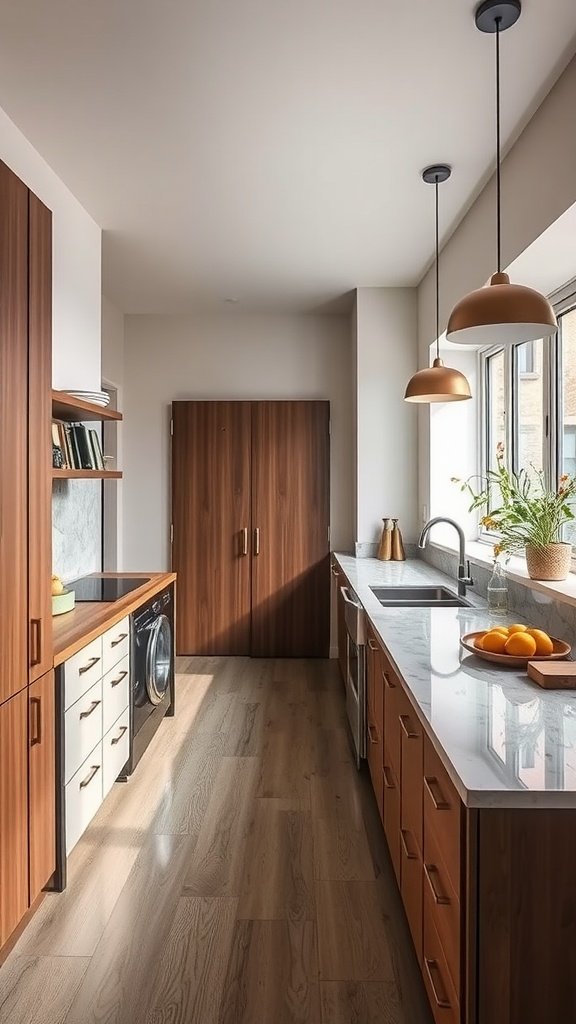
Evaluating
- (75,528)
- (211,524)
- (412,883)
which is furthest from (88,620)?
(211,524)

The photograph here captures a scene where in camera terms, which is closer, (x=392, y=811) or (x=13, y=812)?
(x=13, y=812)

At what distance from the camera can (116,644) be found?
291 cm

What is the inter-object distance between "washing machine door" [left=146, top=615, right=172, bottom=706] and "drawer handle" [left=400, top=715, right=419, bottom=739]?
1.71 meters

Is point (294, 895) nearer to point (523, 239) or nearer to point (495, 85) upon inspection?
point (523, 239)

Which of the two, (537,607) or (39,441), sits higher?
(39,441)

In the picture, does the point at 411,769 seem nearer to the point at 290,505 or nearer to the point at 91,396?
the point at 91,396

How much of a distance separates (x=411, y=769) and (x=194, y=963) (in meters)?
0.82

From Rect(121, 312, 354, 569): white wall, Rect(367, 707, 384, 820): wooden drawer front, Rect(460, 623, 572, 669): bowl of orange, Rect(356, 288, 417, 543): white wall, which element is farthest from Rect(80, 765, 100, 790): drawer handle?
Rect(121, 312, 354, 569): white wall

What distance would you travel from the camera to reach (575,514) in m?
2.83

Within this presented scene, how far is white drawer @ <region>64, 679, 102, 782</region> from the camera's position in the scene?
233 cm

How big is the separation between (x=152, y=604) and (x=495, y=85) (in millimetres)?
2661

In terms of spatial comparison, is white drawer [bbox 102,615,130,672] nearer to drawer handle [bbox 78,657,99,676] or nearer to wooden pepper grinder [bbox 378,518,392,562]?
drawer handle [bbox 78,657,99,676]

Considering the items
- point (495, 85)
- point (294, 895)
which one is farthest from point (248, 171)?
point (294, 895)

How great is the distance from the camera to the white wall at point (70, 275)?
294cm
